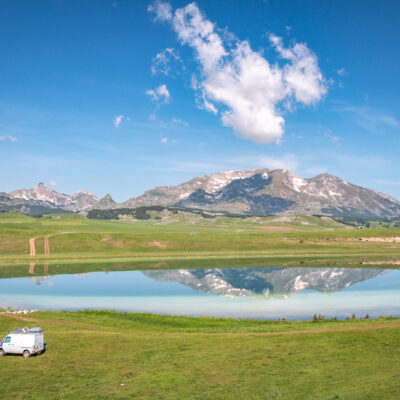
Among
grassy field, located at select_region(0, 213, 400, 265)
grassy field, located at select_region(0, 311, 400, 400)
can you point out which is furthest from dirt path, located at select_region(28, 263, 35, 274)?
grassy field, located at select_region(0, 311, 400, 400)

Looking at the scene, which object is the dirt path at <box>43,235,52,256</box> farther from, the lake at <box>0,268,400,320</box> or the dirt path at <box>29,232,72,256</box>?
the lake at <box>0,268,400,320</box>

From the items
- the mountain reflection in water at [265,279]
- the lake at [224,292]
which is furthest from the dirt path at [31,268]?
the mountain reflection in water at [265,279]

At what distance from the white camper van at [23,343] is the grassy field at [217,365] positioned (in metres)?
0.79

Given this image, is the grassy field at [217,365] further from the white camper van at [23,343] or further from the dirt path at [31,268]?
the dirt path at [31,268]

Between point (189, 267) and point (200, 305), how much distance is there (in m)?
52.5

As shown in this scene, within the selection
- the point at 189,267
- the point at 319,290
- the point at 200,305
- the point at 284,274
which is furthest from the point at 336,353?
the point at 189,267

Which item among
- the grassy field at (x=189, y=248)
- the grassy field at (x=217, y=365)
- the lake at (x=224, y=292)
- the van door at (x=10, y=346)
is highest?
the grassy field at (x=189, y=248)

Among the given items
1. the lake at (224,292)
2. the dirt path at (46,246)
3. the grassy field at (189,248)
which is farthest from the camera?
the dirt path at (46,246)

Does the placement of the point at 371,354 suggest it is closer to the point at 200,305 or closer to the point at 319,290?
the point at 200,305

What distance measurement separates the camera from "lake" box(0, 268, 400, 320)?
6894 cm

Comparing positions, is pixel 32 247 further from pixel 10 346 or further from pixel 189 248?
pixel 10 346

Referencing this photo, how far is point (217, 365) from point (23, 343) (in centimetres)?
1779

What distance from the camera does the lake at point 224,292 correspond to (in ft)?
226

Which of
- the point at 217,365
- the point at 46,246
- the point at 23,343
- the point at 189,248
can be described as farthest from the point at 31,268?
the point at 217,365
